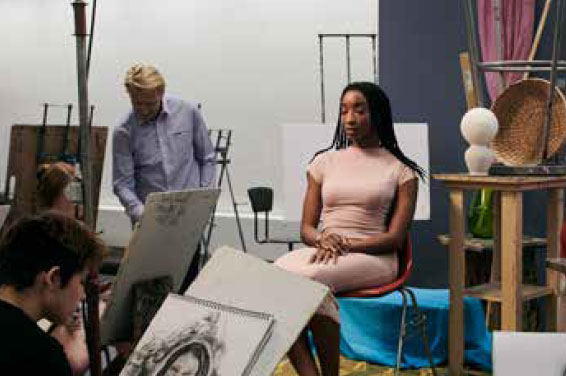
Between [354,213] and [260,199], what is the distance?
273 cm

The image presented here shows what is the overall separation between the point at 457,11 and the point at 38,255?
329 cm

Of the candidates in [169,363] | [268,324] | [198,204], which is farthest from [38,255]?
[198,204]

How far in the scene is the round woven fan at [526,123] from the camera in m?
3.36

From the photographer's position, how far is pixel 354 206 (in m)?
3.34

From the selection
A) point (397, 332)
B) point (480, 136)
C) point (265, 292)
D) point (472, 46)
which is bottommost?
point (397, 332)

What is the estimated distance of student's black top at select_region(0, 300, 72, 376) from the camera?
5.08ft

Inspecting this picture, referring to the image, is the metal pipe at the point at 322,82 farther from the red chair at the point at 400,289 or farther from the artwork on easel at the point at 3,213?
the artwork on easel at the point at 3,213

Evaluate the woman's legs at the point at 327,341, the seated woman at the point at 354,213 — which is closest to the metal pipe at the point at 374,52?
the seated woman at the point at 354,213

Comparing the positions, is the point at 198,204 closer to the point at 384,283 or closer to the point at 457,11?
the point at 384,283

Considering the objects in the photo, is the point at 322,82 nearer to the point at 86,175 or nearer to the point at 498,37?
the point at 498,37

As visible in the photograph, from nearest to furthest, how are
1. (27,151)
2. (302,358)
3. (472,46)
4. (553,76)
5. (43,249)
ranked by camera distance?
(43,249), (302,358), (553,76), (472,46), (27,151)

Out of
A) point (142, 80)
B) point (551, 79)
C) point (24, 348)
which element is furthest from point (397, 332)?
point (24, 348)

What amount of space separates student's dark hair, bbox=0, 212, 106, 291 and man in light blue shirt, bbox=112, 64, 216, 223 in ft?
6.49

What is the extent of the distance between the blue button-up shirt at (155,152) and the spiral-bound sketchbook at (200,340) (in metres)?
1.98
